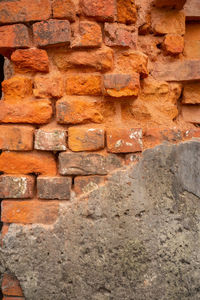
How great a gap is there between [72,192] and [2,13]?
0.78 meters

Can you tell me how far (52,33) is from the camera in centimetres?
99

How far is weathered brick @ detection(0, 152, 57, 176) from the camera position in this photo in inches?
40.4

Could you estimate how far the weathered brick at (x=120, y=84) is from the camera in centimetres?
100

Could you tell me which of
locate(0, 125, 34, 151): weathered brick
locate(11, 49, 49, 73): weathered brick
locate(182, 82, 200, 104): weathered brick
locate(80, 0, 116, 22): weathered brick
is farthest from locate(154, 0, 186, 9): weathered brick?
locate(0, 125, 34, 151): weathered brick

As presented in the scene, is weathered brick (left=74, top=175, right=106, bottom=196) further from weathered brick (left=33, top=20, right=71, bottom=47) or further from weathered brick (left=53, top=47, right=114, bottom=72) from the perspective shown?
weathered brick (left=33, top=20, right=71, bottom=47)

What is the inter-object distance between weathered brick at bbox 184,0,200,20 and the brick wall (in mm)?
107

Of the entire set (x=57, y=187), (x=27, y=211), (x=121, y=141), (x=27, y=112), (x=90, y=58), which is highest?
(x=90, y=58)

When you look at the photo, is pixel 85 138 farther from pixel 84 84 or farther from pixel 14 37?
pixel 14 37

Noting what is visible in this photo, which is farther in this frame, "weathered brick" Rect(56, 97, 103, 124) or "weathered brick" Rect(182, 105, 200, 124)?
"weathered brick" Rect(182, 105, 200, 124)

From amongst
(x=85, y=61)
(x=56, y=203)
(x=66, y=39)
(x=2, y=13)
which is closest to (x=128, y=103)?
(x=85, y=61)

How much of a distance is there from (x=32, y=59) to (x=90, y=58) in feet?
0.78

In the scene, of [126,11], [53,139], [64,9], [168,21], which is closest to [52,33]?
[64,9]

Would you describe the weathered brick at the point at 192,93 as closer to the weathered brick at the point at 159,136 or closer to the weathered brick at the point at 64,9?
the weathered brick at the point at 159,136

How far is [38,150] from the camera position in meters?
1.03
